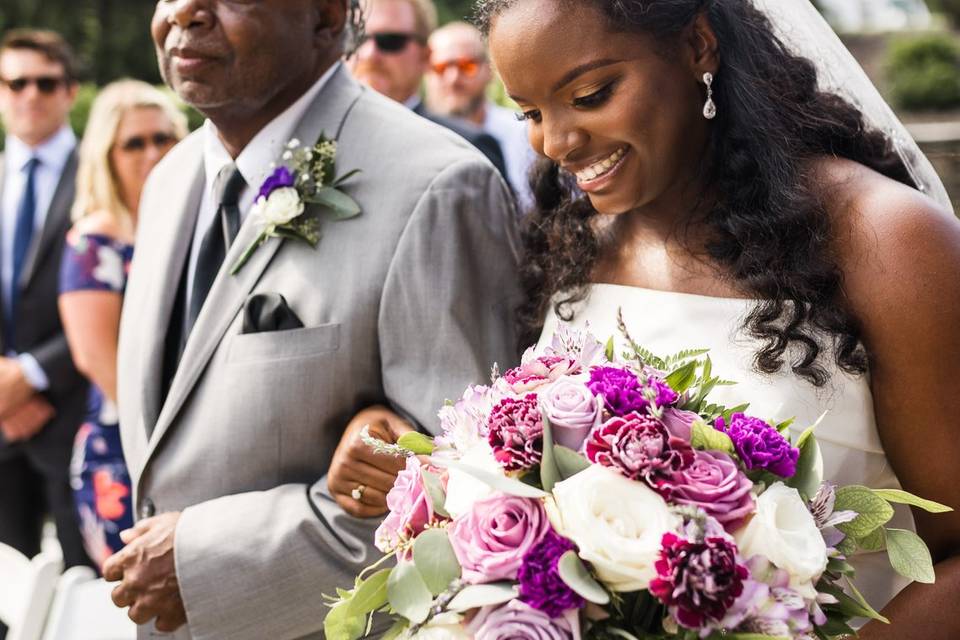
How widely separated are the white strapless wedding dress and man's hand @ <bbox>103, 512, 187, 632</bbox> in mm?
1072

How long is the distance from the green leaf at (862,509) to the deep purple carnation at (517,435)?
484 mm

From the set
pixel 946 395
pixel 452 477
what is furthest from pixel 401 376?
pixel 946 395

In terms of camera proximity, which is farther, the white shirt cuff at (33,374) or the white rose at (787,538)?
the white shirt cuff at (33,374)

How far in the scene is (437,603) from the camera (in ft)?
5.56

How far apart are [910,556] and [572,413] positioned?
576 mm

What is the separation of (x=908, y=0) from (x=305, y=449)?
84.6 ft

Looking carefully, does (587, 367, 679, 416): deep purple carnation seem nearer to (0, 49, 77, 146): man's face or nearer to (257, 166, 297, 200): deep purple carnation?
(257, 166, 297, 200): deep purple carnation

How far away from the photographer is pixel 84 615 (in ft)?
9.80

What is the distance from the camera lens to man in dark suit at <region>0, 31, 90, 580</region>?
5.44m

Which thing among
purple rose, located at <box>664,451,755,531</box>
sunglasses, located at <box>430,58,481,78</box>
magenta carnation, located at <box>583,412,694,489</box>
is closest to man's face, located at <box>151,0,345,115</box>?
magenta carnation, located at <box>583,412,694,489</box>

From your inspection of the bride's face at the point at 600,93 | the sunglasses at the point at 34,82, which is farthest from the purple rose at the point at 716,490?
the sunglasses at the point at 34,82

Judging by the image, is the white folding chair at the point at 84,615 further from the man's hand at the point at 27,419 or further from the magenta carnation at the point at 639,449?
the man's hand at the point at 27,419

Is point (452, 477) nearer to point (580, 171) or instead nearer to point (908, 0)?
point (580, 171)

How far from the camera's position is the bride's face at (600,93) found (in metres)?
2.12
